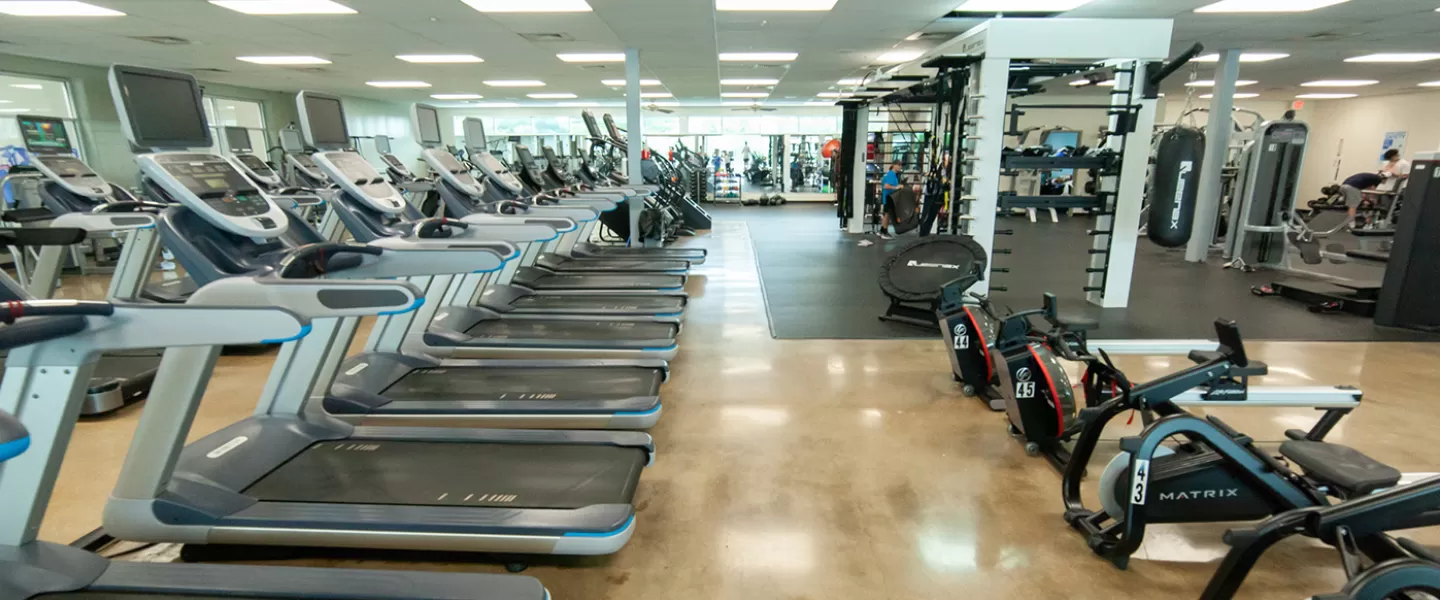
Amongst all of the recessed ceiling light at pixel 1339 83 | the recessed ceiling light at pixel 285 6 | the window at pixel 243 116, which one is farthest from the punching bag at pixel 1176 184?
the window at pixel 243 116

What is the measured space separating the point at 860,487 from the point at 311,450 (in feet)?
6.95

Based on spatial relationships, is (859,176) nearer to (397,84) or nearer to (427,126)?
(427,126)

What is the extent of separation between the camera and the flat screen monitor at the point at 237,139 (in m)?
6.43

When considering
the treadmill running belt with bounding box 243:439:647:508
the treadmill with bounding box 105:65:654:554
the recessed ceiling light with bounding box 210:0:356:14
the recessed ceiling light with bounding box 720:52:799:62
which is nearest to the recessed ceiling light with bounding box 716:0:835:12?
the recessed ceiling light with bounding box 720:52:799:62

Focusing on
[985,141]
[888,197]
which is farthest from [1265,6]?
[888,197]

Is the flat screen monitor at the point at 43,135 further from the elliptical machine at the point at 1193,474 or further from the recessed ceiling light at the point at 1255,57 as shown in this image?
the recessed ceiling light at the point at 1255,57

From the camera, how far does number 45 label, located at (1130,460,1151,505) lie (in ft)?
6.63

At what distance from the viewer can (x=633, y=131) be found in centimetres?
764

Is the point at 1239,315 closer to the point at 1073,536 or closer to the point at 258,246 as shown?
the point at 1073,536

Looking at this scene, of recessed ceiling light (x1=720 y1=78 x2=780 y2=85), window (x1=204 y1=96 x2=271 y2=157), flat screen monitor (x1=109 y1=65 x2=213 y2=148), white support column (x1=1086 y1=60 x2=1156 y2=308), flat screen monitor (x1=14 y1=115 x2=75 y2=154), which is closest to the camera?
flat screen monitor (x1=109 y1=65 x2=213 y2=148)

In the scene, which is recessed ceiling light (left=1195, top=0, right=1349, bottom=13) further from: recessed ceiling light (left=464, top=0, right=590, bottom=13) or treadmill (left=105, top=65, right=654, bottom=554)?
treadmill (left=105, top=65, right=654, bottom=554)

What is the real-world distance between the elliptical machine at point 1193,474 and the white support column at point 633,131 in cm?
615

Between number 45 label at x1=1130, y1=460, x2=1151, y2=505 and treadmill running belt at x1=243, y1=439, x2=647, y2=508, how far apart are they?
1559 millimetres

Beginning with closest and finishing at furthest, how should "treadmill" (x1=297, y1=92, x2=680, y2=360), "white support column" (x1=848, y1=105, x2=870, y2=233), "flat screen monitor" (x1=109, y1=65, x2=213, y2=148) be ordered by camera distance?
1. "flat screen monitor" (x1=109, y1=65, x2=213, y2=148)
2. "treadmill" (x1=297, y1=92, x2=680, y2=360)
3. "white support column" (x1=848, y1=105, x2=870, y2=233)
